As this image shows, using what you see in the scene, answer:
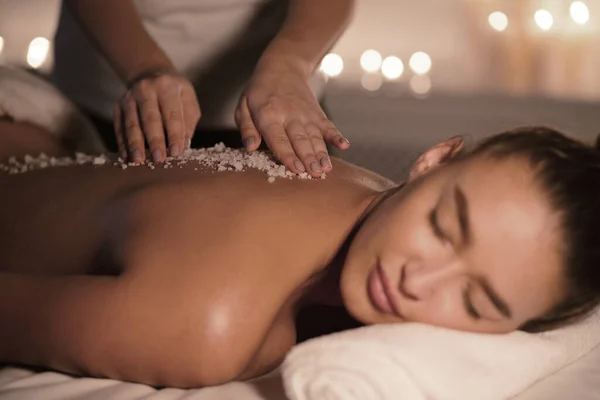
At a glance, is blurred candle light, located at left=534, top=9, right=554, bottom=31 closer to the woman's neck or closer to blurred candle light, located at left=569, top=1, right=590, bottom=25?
blurred candle light, located at left=569, top=1, right=590, bottom=25

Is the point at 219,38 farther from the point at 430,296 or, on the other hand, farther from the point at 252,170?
the point at 430,296

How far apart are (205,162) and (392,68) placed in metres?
1.70

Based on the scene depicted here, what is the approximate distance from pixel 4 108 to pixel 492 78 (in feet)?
6.00

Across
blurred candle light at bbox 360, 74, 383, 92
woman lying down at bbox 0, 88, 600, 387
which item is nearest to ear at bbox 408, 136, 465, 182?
woman lying down at bbox 0, 88, 600, 387

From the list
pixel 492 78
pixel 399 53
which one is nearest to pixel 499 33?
pixel 492 78

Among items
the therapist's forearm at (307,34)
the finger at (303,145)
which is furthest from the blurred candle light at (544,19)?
the finger at (303,145)

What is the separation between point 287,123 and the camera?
1.00 metres

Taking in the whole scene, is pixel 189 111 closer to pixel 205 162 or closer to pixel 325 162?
pixel 205 162

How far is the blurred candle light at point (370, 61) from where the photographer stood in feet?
8.46

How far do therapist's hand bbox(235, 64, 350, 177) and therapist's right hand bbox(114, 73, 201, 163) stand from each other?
8cm

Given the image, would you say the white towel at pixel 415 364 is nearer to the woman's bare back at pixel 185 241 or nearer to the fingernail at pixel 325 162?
the woman's bare back at pixel 185 241

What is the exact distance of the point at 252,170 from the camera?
97 centimetres

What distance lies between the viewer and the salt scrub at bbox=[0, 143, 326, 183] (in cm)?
98

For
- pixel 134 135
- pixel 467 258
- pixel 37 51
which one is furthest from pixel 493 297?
pixel 37 51
